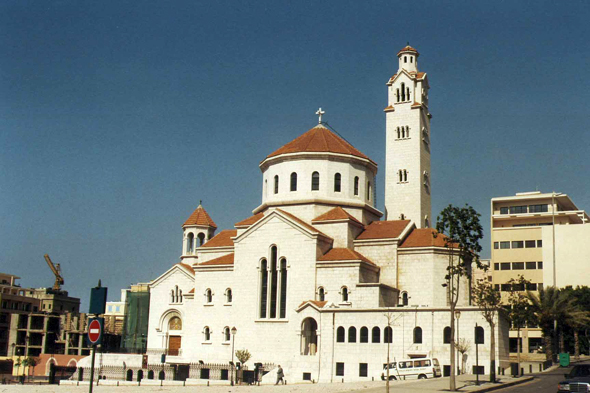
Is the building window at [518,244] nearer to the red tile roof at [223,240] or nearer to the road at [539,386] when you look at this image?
the red tile roof at [223,240]

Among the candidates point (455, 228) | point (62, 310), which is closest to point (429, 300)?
point (455, 228)

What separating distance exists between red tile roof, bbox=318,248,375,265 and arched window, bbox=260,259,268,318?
16.1 feet

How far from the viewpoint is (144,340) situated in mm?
73500

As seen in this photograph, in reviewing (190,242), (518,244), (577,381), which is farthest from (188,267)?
(577,381)

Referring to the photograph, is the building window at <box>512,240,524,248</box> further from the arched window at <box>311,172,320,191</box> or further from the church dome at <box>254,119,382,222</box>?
the arched window at <box>311,172,320,191</box>

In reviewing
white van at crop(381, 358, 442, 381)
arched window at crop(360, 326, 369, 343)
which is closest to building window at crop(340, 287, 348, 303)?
arched window at crop(360, 326, 369, 343)

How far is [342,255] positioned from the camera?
50594 millimetres

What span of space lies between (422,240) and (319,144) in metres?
12.7

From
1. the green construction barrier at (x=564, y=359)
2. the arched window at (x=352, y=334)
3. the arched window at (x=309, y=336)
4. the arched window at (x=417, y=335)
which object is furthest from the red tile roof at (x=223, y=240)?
the green construction barrier at (x=564, y=359)

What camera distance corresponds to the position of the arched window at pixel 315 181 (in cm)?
5662

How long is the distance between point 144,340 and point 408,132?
3722 cm

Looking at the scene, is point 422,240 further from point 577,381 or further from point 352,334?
point 577,381

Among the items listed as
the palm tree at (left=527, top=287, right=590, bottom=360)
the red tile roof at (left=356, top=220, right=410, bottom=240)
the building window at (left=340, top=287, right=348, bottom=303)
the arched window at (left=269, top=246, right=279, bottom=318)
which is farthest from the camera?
the palm tree at (left=527, top=287, right=590, bottom=360)

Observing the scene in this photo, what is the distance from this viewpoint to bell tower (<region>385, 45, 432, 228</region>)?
202 feet
